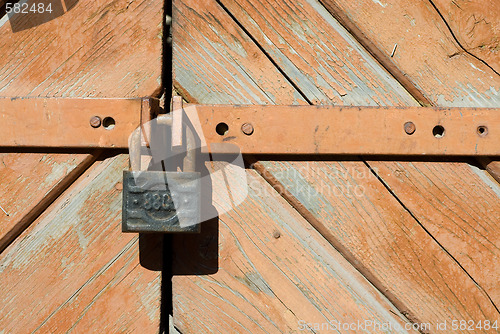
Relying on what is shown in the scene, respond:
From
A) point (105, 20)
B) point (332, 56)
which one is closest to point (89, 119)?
point (105, 20)

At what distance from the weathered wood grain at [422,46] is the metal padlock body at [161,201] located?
0.49m

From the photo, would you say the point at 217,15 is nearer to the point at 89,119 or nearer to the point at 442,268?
the point at 89,119

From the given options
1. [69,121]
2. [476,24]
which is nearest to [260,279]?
[69,121]

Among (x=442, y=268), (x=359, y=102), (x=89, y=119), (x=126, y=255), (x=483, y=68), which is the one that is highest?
(x=483, y=68)

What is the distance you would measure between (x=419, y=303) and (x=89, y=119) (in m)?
0.78

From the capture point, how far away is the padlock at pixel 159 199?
2.29ft

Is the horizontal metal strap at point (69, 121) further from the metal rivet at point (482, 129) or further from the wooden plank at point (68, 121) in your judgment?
the metal rivet at point (482, 129)

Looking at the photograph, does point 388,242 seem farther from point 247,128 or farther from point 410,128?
point 247,128

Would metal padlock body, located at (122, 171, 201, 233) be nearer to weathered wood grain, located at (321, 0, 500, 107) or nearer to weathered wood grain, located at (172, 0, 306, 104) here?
weathered wood grain, located at (172, 0, 306, 104)

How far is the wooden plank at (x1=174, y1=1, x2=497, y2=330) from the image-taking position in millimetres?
844

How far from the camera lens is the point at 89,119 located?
791 mm

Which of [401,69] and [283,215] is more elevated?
[401,69]

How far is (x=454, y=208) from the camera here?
85 cm

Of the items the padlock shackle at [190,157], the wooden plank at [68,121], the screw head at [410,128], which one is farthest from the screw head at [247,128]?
the screw head at [410,128]
